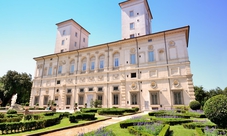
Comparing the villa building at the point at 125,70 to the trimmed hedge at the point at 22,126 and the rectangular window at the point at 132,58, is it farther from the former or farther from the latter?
the trimmed hedge at the point at 22,126

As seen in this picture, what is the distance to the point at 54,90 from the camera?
1196 inches

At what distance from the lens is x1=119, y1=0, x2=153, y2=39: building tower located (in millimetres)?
28078

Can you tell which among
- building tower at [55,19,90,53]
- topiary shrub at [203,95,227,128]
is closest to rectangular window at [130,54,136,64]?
topiary shrub at [203,95,227,128]

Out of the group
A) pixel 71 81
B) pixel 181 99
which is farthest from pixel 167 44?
pixel 71 81

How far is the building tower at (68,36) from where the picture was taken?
34750 millimetres

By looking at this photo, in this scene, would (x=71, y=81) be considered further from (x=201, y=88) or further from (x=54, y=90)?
(x=201, y=88)

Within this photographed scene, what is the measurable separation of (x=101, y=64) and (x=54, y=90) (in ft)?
42.4

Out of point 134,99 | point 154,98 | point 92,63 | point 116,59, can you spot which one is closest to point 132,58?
point 116,59

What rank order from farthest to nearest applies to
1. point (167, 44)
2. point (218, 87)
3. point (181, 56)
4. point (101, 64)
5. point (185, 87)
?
point (218, 87) < point (101, 64) < point (167, 44) < point (181, 56) < point (185, 87)

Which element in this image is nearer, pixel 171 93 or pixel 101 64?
pixel 171 93

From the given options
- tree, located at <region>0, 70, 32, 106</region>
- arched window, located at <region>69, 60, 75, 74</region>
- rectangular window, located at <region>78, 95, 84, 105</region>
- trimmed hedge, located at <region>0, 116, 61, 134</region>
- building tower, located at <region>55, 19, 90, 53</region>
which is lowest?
trimmed hedge, located at <region>0, 116, 61, 134</region>

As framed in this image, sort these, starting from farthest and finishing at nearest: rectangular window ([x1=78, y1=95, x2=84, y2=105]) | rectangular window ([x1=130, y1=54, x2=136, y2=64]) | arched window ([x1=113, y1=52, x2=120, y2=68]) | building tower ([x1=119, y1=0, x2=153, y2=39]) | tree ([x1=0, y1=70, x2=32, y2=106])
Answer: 1. tree ([x1=0, y1=70, x2=32, y2=106])
2. building tower ([x1=119, y1=0, x2=153, y2=39])
3. rectangular window ([x1=78, y1=95, x2=84, y2=105])
4. arched window ([x1=113, y1=52, x2=120, y2=68])
5. rectangular window ([x1=130, y1=54, x2=136, y2=64])

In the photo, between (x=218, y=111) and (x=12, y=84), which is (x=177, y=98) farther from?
(x=12, y=84)

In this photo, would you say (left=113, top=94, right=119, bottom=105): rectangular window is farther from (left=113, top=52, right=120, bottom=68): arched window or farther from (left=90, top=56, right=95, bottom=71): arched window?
(left=90, top=56, right=95, bottom=71): arched window
